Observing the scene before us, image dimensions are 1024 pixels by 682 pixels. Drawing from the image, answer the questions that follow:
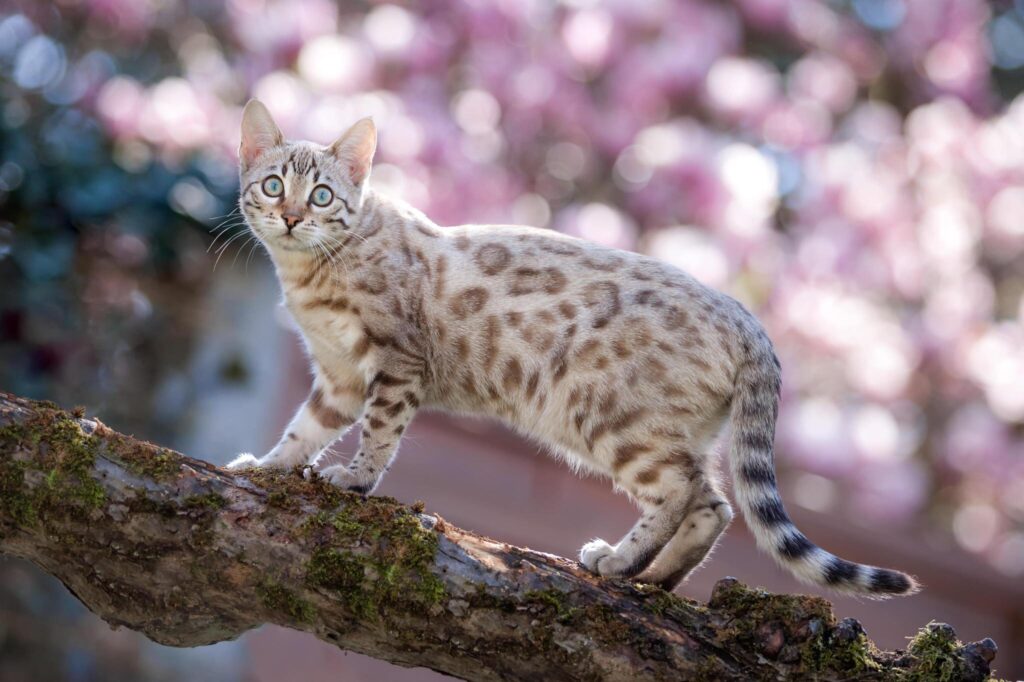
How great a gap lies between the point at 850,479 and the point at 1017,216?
2.22 m

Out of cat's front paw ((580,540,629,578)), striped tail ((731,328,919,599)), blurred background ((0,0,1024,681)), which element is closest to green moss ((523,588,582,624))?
cat's front paw ((580,540,629,578))

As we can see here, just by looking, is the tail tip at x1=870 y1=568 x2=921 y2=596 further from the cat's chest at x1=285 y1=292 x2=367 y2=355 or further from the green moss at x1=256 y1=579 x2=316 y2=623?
the cat's chest at x1=285 y1=292 x2=367 y2=355

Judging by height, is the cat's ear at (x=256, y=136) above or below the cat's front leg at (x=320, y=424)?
above

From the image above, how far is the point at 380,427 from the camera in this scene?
10.9 feet

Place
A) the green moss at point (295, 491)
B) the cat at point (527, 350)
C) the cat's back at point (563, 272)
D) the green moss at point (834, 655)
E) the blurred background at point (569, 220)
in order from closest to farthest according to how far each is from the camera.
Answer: the green moss at point (834, 655)
the green moss at point (295, 491)
the cat at point (527, 350)
the cat's back at point (563, 272)
the blurred background at point (569, 220)

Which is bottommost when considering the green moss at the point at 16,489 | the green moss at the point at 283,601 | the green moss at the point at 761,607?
the green moss at the point at 16,489

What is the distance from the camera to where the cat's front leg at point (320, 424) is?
3648mm

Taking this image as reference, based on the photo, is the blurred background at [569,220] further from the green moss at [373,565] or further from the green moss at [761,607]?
the green moss at [761,607]

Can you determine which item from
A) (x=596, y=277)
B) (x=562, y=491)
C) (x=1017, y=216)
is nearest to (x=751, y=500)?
(x=596, y=277)

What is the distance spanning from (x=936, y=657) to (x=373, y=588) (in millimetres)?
1274

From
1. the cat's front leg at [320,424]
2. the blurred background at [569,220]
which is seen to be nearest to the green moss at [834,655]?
the cat's front leg at [320,424]

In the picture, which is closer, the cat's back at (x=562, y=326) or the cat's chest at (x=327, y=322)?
the cat's back at (x=562, y=326)

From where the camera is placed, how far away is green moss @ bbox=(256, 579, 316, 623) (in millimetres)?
2697

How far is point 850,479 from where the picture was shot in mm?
7246
